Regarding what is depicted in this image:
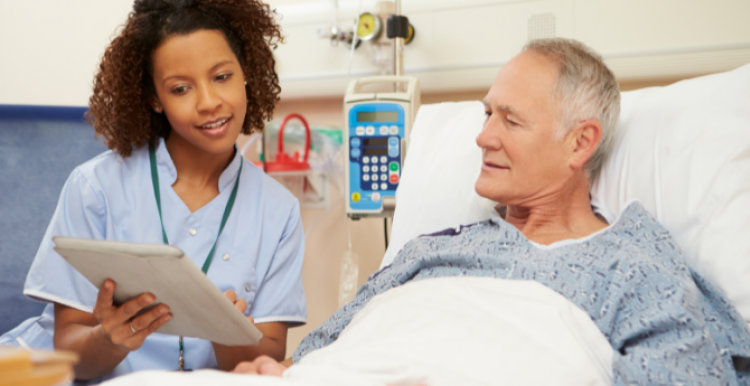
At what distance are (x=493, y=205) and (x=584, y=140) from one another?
293 mm

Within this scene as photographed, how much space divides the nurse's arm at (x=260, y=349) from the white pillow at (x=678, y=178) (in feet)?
1.09

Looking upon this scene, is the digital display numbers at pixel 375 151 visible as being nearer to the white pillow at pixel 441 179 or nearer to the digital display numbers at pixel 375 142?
the digital display numbers at pixel 375 142

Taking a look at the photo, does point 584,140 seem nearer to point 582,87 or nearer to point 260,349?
point 582,87

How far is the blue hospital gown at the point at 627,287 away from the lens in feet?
3.00

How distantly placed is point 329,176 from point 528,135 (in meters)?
1.18

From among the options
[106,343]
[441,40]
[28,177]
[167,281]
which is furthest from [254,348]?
[441,40]

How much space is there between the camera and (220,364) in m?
1.29

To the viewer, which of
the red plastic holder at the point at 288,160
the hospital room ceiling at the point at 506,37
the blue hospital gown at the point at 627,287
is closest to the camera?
the blue hospital gown at the point at 627,287

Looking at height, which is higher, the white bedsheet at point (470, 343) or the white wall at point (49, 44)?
the white wall at point (49, 44)

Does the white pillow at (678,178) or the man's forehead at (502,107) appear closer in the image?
the white pillow at (678,178)

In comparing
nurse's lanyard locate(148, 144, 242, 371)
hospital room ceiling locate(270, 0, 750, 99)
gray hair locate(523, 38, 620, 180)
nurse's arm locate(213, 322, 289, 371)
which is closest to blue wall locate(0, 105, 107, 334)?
nurse's lanyard locate(148, 144, 242, 371)

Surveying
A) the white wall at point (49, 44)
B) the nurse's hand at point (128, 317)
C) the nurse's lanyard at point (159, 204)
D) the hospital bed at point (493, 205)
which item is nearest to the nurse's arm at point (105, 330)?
the nurse's hand at point (128, 317)

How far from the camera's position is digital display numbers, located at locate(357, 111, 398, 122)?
1.83 m

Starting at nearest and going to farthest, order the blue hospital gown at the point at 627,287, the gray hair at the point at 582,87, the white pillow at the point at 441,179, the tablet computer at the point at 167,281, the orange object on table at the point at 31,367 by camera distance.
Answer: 1. the orange object on table at the point at 31,367
2. the tablet computer at the point at 167,281
3. the blue hospital gown at the point at 627,287
4. the gray hair at the point at 582,87
5. the white pillow at the point at 441,179
